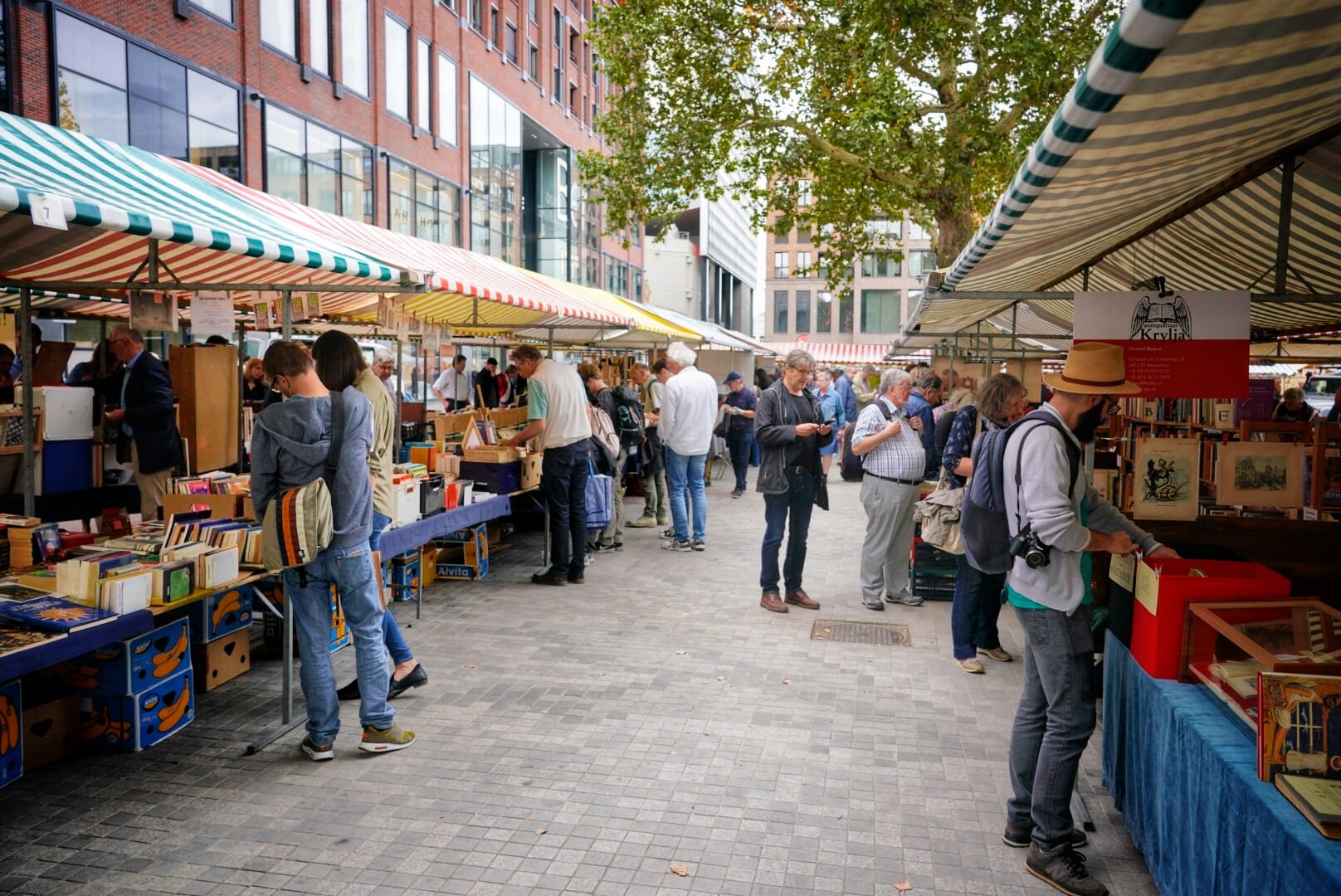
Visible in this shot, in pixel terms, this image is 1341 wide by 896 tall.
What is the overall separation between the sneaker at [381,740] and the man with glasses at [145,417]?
3809mm

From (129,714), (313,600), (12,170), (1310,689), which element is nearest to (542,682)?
(313,600)

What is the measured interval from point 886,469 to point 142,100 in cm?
1549

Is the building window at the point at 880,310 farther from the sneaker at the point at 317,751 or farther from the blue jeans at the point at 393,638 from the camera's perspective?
the sneaker at the point at 317,751

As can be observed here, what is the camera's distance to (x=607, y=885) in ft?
12.2

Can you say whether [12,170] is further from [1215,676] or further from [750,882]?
[1215,676]

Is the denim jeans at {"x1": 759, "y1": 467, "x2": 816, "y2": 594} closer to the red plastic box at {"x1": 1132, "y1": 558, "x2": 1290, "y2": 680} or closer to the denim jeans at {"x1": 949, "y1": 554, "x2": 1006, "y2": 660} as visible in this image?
the denim jeans at {"x1": 949, "y1": 554, "x2": 1006, "y2": 660}

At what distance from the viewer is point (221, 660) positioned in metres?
5.93

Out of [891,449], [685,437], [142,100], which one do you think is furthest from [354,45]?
[891,449]

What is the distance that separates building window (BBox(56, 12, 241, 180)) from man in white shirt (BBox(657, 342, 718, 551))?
11.3m

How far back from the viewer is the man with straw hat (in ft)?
12.1

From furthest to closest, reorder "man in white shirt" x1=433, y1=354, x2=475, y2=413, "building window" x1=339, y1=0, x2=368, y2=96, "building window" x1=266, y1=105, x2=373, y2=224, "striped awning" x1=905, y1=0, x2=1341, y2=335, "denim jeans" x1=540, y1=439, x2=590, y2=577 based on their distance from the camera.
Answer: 1. "building window" x1=339, y1=0, x2=368, y2=96
2. "building window" x1=266, y1=105, x2=373, y2=224
3. "man in white shirt" x1=433, y1=354, x2=475, y2=413
4. "denim jeans" x1=540, y1=439, x2=590, y2=577
5. "striped awning" x1=905, y1=0, x2=1341, y2=335

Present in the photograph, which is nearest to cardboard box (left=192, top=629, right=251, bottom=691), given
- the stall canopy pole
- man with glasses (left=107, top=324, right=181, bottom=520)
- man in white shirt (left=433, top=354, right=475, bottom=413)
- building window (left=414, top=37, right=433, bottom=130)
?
the stall canopy pole

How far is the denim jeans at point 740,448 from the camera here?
624 inches

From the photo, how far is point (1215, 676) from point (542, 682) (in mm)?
3815
